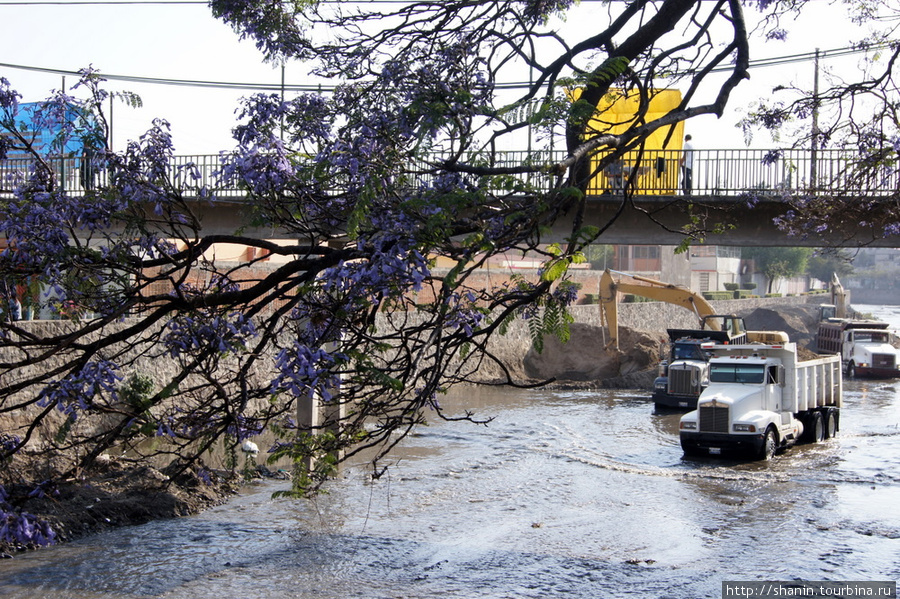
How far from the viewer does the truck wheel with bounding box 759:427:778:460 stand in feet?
68.3

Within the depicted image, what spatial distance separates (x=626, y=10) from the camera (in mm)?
10023

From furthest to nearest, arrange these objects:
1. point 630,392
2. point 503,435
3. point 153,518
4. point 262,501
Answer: point 630,392 → point 503,435 → point 262,501 → point 153,518

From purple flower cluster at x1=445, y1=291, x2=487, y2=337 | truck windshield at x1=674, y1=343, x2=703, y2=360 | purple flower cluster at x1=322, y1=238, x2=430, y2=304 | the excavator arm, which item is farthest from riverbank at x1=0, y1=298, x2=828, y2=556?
truck windshield at x1=674, y1=343, x2=703, y2=360

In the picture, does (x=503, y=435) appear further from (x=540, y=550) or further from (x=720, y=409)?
(x=540, y=550)

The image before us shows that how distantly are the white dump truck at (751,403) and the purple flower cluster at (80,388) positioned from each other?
17.0 m

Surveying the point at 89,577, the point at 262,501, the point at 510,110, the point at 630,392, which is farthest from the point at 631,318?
the point at 510,110

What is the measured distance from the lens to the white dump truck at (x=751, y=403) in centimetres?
2070

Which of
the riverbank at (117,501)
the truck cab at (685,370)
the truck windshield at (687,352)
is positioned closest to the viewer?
the riverbank at (117,501)

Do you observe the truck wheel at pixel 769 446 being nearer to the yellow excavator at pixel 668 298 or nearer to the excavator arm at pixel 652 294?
the yellow excavator at pixel 668 298

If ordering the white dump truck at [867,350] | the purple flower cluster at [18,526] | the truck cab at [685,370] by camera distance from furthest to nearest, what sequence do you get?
the white dump truck at [867,350]
the truck cab at [685,370]
the purple flower cluster at [18,526]

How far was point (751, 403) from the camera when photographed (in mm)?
21094

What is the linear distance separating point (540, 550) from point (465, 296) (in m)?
9.48

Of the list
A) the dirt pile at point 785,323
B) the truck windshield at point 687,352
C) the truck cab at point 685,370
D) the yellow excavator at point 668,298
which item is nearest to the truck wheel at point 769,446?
the truck cab at point 685,370

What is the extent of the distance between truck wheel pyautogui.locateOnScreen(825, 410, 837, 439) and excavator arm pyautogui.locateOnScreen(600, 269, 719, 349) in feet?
28.7
